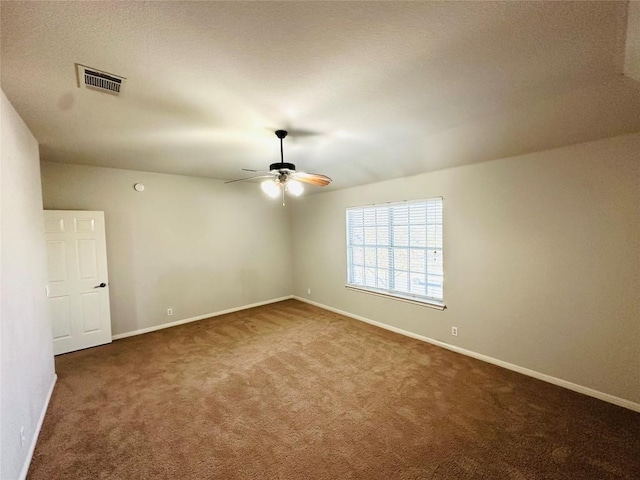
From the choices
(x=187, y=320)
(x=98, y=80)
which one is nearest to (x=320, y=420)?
(x=98, y=80)

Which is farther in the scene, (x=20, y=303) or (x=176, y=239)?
(x=176, y=239)

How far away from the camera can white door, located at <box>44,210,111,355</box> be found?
11.5 feet

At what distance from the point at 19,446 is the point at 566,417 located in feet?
13.4

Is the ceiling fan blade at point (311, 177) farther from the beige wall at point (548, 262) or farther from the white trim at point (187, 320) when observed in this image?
the white trim at point (187, 320)

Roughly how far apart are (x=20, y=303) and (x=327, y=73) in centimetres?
269

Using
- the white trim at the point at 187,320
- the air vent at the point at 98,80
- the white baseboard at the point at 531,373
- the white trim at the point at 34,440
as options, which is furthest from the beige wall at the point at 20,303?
the white baseboard at the point at 531,373

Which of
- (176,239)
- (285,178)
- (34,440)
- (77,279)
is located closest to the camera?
(34,440)

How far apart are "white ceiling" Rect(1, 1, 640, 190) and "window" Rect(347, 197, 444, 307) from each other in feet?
4.14


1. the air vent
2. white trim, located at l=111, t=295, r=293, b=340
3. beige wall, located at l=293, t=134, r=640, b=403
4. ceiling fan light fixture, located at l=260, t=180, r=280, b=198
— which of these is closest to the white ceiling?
the air vent

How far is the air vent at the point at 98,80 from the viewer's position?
1585mm

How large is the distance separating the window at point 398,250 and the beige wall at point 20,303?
403cm

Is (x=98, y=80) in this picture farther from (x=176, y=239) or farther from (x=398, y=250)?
(x=398, y=250)

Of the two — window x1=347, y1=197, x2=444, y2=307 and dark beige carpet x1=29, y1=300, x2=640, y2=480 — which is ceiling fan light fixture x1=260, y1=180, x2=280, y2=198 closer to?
dark beige carpet x1=29, y1=300, x2=640, y2=480

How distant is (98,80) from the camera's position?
1.67m
